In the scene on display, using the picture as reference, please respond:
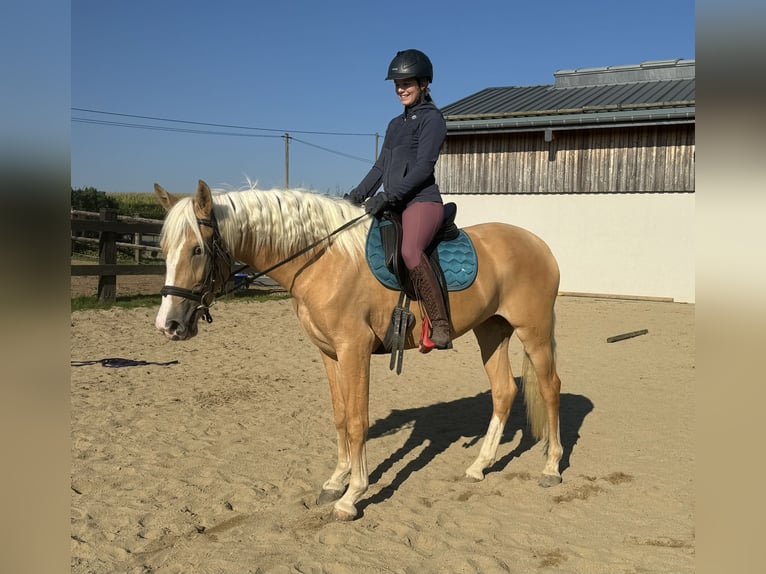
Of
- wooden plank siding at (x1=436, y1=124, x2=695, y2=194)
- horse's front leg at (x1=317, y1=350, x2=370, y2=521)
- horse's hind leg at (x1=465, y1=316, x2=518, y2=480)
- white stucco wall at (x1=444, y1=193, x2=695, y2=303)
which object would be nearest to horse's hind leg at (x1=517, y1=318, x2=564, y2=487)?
horse's hind leg at (x1=465, y1=316, x2=518, y2=480)

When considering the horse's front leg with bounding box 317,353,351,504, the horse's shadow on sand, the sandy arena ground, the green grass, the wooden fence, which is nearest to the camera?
the sandy arena ground

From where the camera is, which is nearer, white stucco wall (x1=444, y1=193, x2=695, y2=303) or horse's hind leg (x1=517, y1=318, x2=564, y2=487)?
horse's hind leg (x1=517, y1=318, x2=564, y2=487)

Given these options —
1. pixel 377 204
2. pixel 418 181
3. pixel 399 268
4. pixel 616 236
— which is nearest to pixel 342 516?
pixel 399 268

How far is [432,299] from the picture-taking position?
3672 mm

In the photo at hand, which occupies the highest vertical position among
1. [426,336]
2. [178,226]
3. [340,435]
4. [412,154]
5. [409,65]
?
[409,65]

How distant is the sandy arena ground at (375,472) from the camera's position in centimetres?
305

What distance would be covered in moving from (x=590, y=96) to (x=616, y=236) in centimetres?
451

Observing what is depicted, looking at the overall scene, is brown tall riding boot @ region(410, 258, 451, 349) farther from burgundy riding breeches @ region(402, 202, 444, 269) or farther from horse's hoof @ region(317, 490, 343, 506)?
horse's hoof @ region(317, 490, 343, 506)

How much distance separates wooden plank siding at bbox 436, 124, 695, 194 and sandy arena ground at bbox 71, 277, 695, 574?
7.11 m

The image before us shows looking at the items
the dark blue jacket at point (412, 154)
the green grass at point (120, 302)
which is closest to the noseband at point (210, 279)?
the dark blue jacket at point (412, 154)

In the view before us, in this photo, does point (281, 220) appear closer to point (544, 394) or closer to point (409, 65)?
point (409, 65)

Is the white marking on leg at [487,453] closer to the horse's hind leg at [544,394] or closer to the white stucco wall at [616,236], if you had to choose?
the horse's hind leg at [544,394]

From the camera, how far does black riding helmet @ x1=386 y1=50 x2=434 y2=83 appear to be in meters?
3.64
